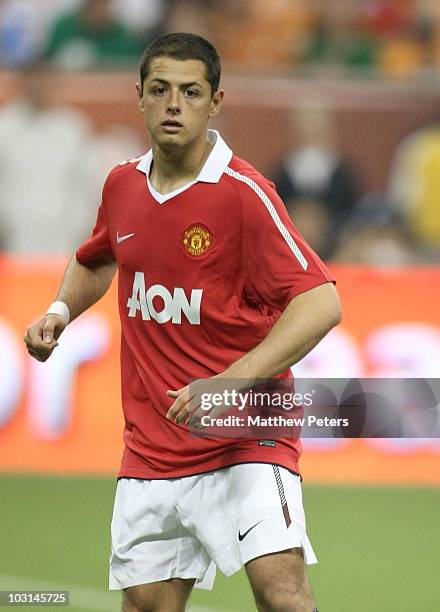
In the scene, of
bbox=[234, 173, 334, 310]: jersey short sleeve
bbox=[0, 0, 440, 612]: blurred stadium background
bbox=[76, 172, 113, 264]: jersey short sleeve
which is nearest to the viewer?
bbox=[234, 173, 334, 310]: jersey short sleeve

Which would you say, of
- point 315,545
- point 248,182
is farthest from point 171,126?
point 315,545

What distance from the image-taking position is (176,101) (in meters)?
4.56

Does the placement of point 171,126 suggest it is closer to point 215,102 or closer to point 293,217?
point 215,102

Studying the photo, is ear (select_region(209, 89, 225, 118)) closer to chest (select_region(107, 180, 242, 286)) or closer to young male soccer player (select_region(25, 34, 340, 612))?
young male soccer player (select_region(25, 34, 340, 612))

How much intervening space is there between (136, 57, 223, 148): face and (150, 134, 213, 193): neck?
5cm

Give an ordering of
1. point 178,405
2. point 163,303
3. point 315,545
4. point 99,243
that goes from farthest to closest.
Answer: point 315,545 → point 99,243 → point 163,303 → point 178,405

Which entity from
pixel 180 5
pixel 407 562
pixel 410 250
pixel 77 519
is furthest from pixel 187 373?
pixel 180 5

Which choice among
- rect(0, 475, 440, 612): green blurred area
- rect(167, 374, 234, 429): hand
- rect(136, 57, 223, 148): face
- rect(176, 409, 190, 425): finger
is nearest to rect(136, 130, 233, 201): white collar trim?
rect(136, 57, 223, 148): face

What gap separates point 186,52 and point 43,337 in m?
1.09

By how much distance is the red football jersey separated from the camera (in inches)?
179

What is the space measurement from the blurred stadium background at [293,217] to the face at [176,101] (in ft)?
9.87

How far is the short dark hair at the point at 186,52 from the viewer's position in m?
4.62

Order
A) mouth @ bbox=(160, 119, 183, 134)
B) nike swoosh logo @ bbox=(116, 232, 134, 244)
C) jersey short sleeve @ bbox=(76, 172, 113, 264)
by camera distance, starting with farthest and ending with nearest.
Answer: jersey short sleeve @ bbox=(76, 172, 113, 264), nike swoosh logo @ bbox=(116, 232, 134, 244), mouth @ bbox=(160, 119, 183, 134)

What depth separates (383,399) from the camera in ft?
17.4
